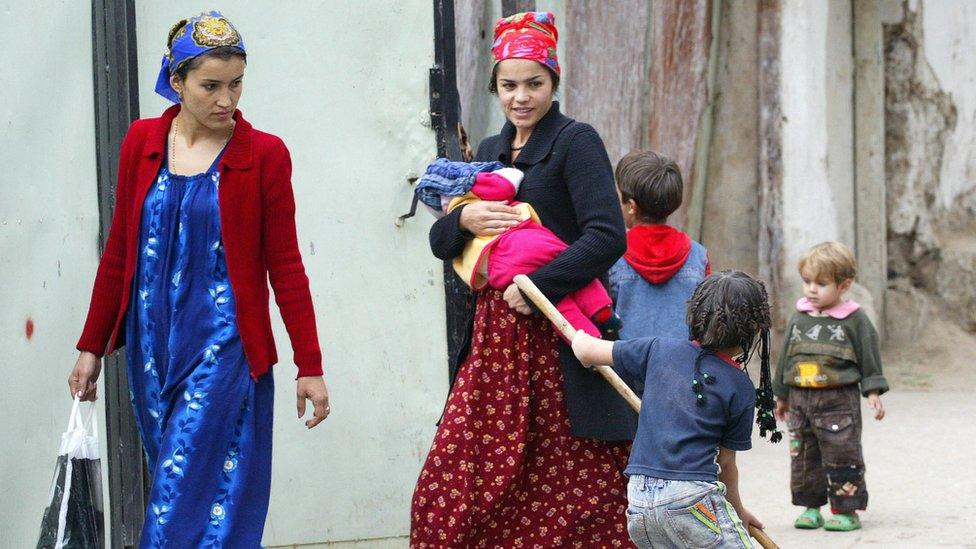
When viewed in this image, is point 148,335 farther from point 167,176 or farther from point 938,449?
point 938,449

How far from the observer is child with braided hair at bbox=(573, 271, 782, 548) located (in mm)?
3719

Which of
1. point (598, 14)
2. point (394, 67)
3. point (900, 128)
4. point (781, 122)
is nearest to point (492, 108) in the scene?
point (598, 14)

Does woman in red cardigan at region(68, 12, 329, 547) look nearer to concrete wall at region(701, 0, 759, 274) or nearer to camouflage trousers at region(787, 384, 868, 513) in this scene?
camouflage trousers at region(787, 384, 868, 513)

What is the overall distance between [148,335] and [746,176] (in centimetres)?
561

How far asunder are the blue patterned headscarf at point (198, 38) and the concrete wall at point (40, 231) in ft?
3.36

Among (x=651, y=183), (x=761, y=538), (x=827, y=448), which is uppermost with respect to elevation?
(x=651, y=183)

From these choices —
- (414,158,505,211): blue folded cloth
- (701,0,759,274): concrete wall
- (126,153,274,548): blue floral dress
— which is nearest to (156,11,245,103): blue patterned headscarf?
(126,153,274,548): blue floral dress

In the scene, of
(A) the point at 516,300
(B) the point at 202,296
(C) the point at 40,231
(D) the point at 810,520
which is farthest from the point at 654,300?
(C) the point at 40,231

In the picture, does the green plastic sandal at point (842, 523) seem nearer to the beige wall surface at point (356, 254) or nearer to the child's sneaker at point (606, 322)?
the beige wall surface at point (356, 254)

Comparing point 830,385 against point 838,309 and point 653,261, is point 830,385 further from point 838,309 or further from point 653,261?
point 653,261

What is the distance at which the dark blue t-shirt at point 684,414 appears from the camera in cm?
372

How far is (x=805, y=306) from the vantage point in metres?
5.97

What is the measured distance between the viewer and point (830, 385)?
585 centimetres

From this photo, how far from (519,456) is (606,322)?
0.44 metres
